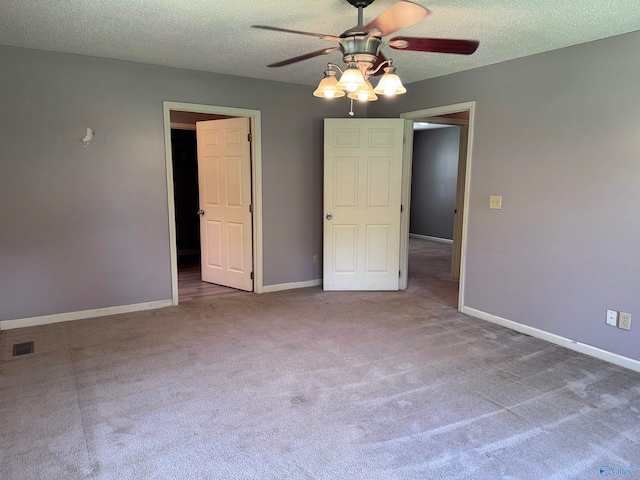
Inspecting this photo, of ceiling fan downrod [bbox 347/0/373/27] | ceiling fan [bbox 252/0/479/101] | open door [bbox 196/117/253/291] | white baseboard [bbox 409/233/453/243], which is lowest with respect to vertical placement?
white baseboard [bbox 409/233/453/243]

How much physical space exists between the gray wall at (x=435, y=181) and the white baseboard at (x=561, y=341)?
498cm

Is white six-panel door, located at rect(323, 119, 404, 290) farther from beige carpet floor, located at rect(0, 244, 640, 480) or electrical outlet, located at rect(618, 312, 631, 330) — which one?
electrical outlet, located at rect(618, 312, 631, 330)

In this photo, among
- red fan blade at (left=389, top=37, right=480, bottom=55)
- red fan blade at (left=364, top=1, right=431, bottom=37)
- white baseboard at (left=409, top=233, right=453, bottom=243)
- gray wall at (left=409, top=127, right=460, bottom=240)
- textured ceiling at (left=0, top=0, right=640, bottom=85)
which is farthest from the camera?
Answer: white baseboard at (left=409, top=233, right=453, bottom=243)

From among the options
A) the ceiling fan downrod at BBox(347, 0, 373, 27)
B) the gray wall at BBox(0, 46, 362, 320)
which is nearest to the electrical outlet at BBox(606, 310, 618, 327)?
the ceiling fan downrod at BBox(347, 0, 373, 27)

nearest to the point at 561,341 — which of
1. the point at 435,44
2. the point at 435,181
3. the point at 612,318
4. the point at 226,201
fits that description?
the point at 612,318

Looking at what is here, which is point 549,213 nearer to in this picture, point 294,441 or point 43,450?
point 294,441

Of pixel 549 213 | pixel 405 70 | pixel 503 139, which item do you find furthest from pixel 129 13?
pixel 549 213

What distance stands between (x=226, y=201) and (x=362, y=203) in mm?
1649

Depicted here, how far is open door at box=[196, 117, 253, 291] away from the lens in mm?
4695

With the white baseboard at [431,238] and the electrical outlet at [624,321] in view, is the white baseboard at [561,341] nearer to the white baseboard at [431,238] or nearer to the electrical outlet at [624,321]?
the electrical outlet at [624,321]

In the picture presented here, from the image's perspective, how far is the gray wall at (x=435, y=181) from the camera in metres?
8.66

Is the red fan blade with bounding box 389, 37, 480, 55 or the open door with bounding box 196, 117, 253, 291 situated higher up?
the red fan blade with bounding box 389, 37, 480, 55

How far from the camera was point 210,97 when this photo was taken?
4191mm

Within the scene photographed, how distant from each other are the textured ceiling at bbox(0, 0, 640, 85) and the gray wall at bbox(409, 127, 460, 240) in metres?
5.17
